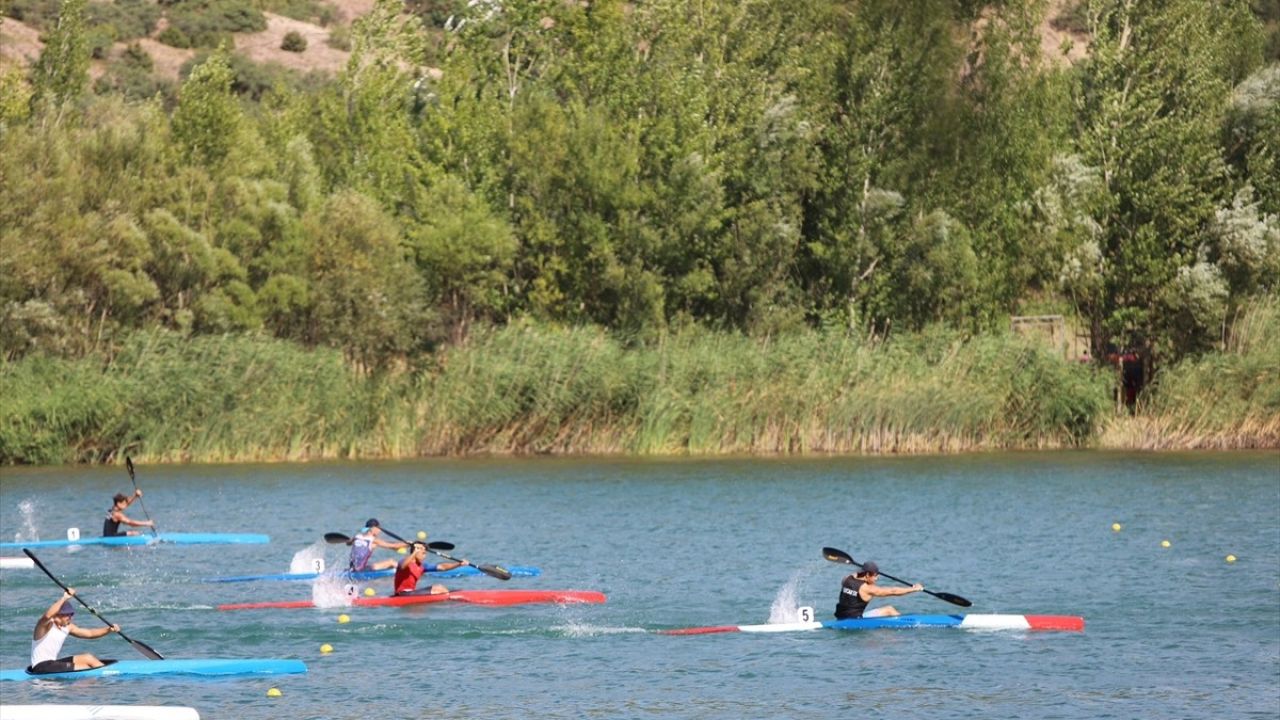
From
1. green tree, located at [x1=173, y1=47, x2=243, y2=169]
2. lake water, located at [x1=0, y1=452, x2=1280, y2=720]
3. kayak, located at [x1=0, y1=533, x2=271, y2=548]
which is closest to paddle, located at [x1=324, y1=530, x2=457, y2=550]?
lake water, located at [x1=0, y1=452, x2=1280, y2=720]

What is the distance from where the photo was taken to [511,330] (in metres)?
57.8

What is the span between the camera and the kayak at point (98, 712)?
897 inches

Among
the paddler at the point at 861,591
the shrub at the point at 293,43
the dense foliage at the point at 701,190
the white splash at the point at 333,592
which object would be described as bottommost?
the white splash at the point at 333,592

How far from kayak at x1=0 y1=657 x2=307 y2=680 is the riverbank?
2730cm

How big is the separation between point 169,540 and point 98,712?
54.9ft

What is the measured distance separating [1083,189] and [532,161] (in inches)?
727

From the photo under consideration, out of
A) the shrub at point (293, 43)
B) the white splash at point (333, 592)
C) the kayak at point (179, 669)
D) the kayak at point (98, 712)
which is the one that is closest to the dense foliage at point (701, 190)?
the white splash at point (333, 592)

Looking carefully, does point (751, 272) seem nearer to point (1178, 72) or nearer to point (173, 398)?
point (1178, 72)

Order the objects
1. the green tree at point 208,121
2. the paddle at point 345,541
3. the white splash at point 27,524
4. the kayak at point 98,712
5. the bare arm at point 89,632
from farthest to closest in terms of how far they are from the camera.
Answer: the green tree at point 208,121, the white splash at point 27,524, the paddle at point 345,541, the bare arm at point 89,632, the kayak at point 98,712

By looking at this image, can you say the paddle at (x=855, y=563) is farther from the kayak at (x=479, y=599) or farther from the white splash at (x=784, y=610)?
the kayak at (x=479, y=599)

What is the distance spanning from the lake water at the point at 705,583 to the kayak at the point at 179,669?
224 mm

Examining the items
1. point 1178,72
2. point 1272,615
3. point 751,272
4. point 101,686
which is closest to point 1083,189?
point 1178,72

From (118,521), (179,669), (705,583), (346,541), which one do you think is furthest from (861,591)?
(118,521)

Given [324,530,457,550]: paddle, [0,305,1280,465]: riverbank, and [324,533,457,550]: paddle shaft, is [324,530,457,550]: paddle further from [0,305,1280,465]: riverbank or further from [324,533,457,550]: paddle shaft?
[0,305,1280,465]: riverbank
